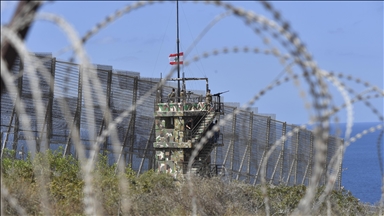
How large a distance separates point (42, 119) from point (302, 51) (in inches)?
940

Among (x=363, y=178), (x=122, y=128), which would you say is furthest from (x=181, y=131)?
(x=363, y=178)

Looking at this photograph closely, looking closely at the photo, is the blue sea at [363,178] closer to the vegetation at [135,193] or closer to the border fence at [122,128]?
the border fence at [122,128]

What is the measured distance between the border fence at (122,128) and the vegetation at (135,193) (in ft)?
3.62

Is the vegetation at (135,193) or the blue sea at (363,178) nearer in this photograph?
the vegetation at (135,193)

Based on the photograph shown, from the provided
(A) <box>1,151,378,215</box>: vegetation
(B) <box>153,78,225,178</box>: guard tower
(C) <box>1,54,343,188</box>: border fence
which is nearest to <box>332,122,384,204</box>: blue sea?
→ (C) <box>1,54,343,188</box>: border fence

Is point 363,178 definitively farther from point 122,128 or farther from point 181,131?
point 181,131

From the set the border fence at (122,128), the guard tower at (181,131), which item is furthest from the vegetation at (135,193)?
the guard tower at (181,131)

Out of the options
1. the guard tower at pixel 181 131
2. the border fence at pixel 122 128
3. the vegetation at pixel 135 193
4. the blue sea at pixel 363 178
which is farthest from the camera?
the blue sea at pixel 363 178

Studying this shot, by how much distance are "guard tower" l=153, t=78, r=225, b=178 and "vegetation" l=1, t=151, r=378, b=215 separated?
1893 mm

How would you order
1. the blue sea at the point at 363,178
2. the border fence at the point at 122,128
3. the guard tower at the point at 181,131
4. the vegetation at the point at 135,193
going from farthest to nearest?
the blue sea at the point at 363,178 → the guard tower at the point at 181,131 → the border fence at the point at 122,128 → the vegetation at the point at 135,193

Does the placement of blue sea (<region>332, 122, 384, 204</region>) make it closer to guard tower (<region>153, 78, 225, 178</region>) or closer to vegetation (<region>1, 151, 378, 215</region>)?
guard tower (<region>153, 78, 225, 178</region>)

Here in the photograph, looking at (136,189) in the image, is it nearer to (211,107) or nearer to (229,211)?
(229,211)

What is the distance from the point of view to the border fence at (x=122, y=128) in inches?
1102

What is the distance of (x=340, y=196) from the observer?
29.1 metres
